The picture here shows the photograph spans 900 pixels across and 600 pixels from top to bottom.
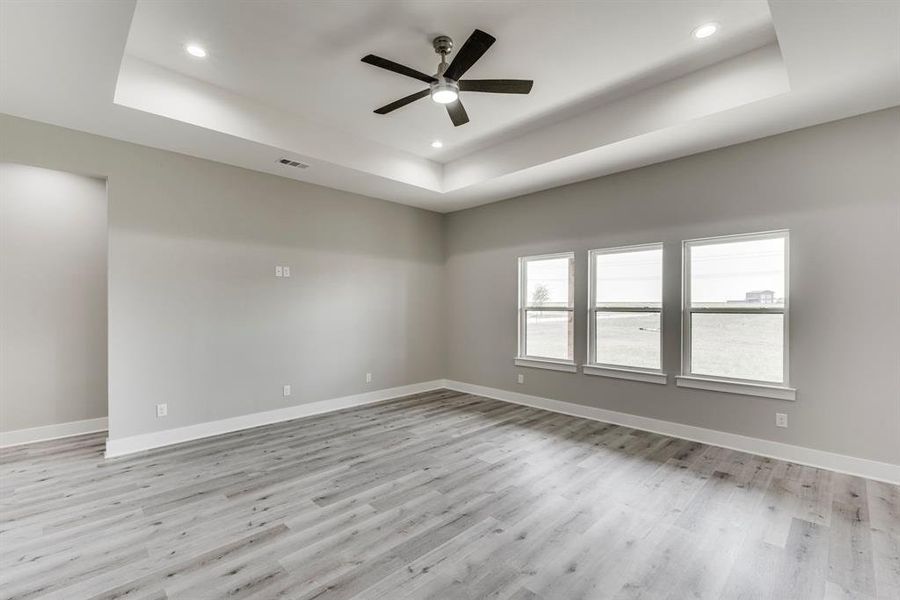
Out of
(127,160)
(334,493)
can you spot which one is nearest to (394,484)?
(334,493)

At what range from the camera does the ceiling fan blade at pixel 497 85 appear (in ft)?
9.20

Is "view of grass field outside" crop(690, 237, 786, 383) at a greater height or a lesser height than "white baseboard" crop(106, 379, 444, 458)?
greater

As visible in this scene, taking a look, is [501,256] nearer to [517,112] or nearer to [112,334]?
[517,112]

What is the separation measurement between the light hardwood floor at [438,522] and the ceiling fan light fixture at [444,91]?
2.89m

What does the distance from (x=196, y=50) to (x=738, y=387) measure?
5405 millimetres

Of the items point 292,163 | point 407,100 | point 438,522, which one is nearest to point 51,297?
point 292,163

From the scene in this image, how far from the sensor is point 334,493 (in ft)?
9.62

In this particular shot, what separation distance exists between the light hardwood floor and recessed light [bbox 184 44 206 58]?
3280 millimetres

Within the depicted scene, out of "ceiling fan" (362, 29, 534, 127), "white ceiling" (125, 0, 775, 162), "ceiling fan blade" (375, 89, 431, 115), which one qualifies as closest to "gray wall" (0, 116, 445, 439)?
"white ceiling" (125, 0, 775, 162)

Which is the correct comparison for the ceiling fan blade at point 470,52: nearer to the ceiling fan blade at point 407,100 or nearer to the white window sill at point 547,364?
the ceiling fan blade at point 407,100

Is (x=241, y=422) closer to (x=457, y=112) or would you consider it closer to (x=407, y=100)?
(x=407, y=100)

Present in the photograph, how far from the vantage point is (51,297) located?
4.04 meters

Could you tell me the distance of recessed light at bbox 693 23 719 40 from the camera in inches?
A: 106

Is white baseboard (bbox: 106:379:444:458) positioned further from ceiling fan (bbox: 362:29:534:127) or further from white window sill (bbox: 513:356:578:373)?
ceiling fan (bbox: 362:29:534:127)
